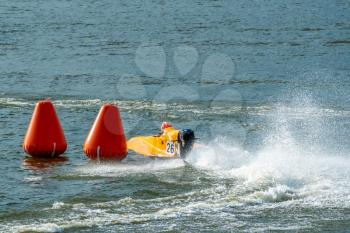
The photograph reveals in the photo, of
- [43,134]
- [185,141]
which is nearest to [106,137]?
[43,134]

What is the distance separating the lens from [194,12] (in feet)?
179

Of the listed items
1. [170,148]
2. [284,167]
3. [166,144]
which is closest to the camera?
[284,167]

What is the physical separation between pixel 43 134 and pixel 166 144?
2871 millimetres

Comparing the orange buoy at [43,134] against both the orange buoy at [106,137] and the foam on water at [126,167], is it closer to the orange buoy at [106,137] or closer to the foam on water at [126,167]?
the orange buoy at [106,137]

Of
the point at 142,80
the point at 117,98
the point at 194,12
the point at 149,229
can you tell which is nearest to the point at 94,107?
the point at 117,98

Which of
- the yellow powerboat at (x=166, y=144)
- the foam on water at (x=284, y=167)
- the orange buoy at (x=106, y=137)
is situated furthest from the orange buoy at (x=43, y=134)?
the foam on water at (x=284, y=167)

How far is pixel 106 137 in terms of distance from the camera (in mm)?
22094

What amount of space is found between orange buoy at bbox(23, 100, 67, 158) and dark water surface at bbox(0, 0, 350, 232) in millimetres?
360

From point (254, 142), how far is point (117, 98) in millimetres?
7245

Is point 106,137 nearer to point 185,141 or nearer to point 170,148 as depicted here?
point 170,148

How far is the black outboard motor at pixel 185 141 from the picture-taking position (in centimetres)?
2162

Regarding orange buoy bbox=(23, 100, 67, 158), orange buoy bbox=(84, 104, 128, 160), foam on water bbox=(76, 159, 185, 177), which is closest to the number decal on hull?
foam on water bbox=(76, 159, 185, 177)

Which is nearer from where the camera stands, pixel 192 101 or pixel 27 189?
pixel 27 189

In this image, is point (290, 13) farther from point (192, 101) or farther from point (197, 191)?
point (197, 191)
